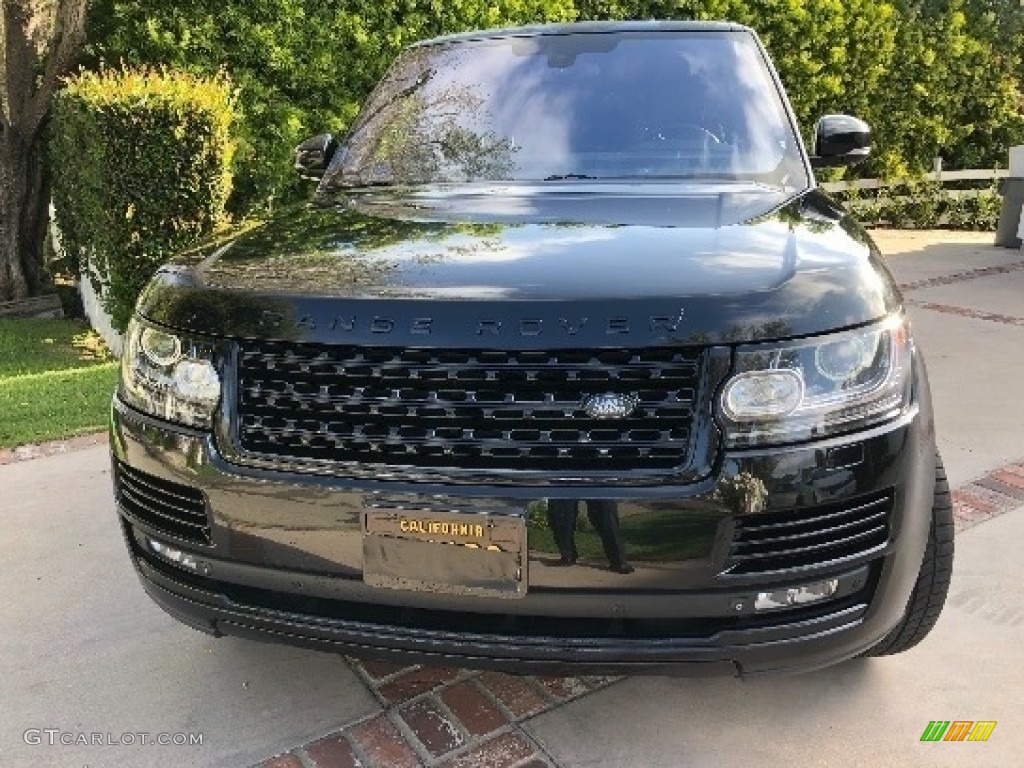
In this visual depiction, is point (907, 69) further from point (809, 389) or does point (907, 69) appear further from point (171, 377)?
point (171, 377)

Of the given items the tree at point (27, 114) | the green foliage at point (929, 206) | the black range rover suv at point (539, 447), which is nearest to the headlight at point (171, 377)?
the black range rover suv at point (539, 447)

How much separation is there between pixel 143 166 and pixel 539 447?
5465mm

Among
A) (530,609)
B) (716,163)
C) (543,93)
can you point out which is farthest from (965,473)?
(530,609)

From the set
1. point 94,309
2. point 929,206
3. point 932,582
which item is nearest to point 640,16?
point 929,206

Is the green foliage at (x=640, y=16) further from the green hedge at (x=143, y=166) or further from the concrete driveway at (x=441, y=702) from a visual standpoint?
the concrete driveway at (x=441, y=702)

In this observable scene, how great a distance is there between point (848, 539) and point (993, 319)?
5732mm

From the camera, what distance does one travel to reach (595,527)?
1.87m

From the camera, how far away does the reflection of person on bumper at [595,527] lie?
1.86m

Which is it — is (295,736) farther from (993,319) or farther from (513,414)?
(993,319)

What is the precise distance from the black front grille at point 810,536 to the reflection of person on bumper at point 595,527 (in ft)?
0.71

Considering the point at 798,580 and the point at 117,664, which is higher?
the point at 798,580

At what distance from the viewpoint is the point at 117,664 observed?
282cm

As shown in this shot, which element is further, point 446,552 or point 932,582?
point 932,582

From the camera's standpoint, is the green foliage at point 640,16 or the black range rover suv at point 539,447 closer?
the black range rover suv at point 539,447
